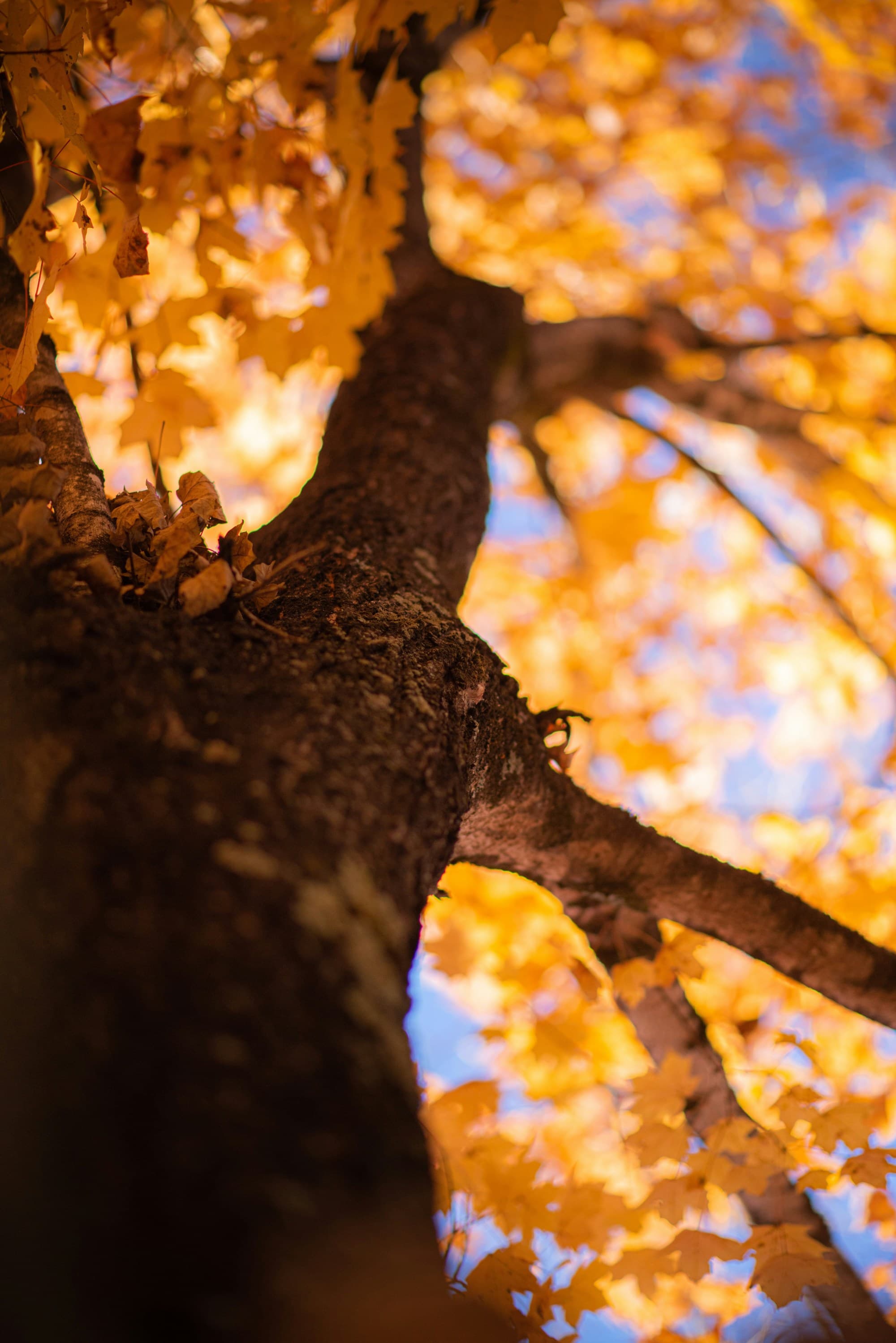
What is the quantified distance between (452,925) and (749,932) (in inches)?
48.1

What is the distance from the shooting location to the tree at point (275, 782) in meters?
0.45

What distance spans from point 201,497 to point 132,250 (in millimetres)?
455

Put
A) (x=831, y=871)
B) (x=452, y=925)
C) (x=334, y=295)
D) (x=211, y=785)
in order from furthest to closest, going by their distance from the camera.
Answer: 1. (x=831, y=871)
2. (x=452, y=925)
3. (x=334, y=295)
4. (x=211, y=785)

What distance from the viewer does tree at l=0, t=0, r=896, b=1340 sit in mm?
448

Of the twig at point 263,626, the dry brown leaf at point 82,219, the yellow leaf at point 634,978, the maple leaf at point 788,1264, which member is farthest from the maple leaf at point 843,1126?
the dry brown leaf at point 82,219

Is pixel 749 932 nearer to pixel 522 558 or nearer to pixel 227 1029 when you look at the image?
pixel 227 1029

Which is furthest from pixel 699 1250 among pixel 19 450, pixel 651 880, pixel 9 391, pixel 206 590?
pixel 9 391

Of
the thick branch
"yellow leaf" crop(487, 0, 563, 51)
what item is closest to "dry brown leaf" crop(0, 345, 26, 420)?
the thick branch

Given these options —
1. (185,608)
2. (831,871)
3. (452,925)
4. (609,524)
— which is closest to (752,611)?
(609,524)

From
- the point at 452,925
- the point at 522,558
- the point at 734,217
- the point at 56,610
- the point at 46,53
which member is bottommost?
the point at 56,610

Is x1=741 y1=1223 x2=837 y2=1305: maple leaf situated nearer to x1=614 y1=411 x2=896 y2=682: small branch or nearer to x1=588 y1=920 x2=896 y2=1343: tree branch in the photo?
x1=588 y1=920 x2=896 y2=1343: tree branch

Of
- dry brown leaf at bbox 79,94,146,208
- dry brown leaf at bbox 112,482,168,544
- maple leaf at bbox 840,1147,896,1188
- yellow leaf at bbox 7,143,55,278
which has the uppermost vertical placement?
dry brown leaf at bbox 79,94,146,208

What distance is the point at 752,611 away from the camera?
408 centimetres

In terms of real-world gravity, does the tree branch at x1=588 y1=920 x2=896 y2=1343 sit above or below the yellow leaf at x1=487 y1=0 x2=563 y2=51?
below
